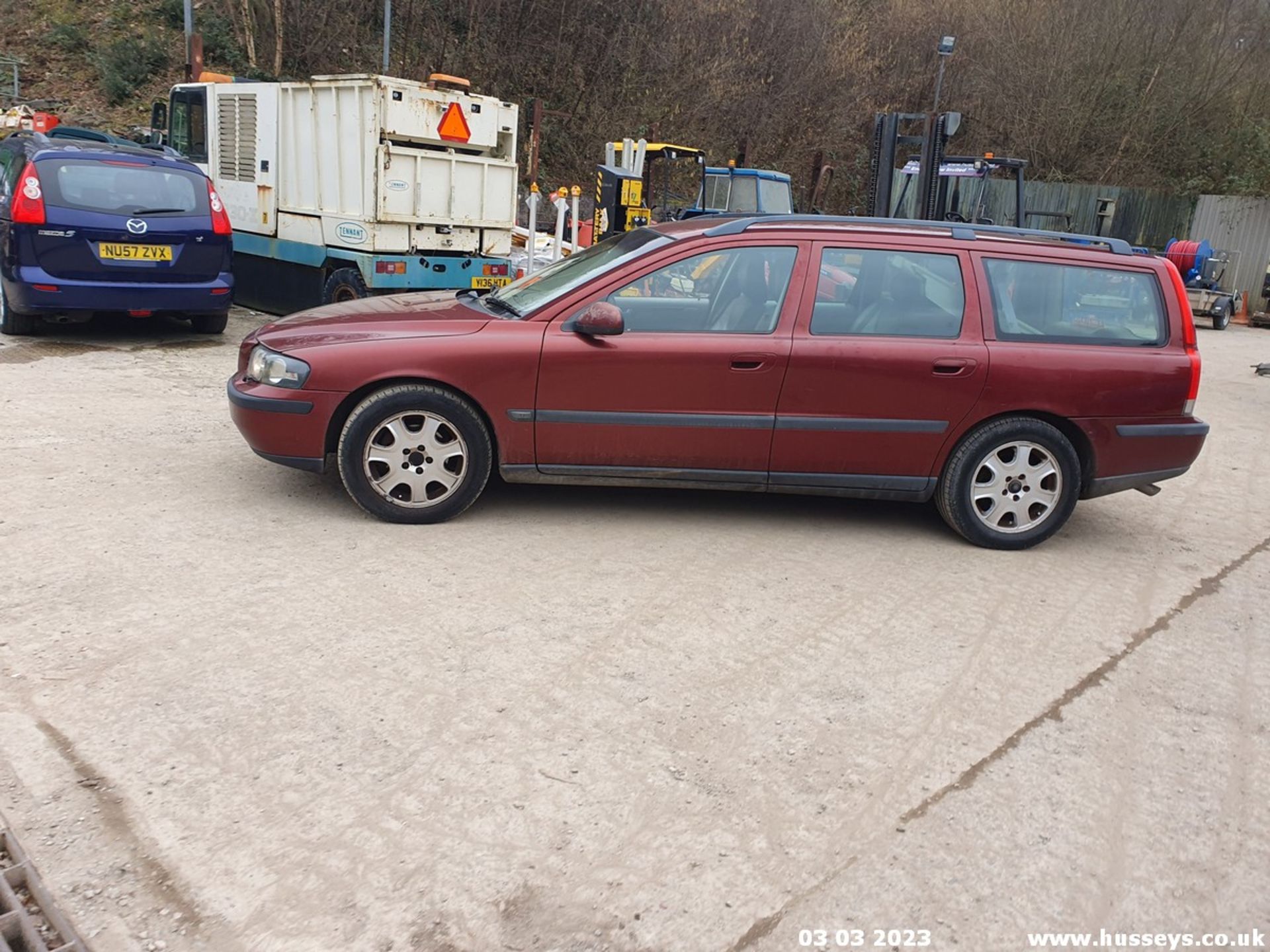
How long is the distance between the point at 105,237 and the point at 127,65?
18.3m

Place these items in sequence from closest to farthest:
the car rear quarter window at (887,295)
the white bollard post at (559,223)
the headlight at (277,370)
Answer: the headlight at (277,370), the car rear quarter window at (887,295), the white bollard post at (559,223)

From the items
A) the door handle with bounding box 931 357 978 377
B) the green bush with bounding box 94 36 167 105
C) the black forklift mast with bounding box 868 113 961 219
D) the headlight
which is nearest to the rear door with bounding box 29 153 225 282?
the headlight

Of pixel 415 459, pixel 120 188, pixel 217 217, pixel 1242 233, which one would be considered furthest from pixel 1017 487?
pixel 1242 233

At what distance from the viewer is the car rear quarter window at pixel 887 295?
5.36 m

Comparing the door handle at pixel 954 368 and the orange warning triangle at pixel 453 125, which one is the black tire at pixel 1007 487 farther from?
the orange warning triangle at pixel 453 125

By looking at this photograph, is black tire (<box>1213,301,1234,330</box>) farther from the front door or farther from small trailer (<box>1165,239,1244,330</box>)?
the front door

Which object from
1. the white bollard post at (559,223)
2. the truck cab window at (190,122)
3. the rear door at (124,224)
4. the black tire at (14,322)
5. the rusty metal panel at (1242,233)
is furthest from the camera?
the rusty metal panel at (1242,233)

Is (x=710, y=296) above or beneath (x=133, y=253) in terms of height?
above

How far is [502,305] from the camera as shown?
5574 millimetres

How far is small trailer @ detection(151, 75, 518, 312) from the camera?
10.4 meters

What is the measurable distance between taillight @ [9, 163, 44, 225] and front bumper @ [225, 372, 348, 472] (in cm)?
474

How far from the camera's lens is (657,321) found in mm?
5281

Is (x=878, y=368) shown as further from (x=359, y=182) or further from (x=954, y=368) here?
(x=359, y=182)

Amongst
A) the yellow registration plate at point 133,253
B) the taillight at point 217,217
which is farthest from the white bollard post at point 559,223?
the yellow registration plate at point 133,253
